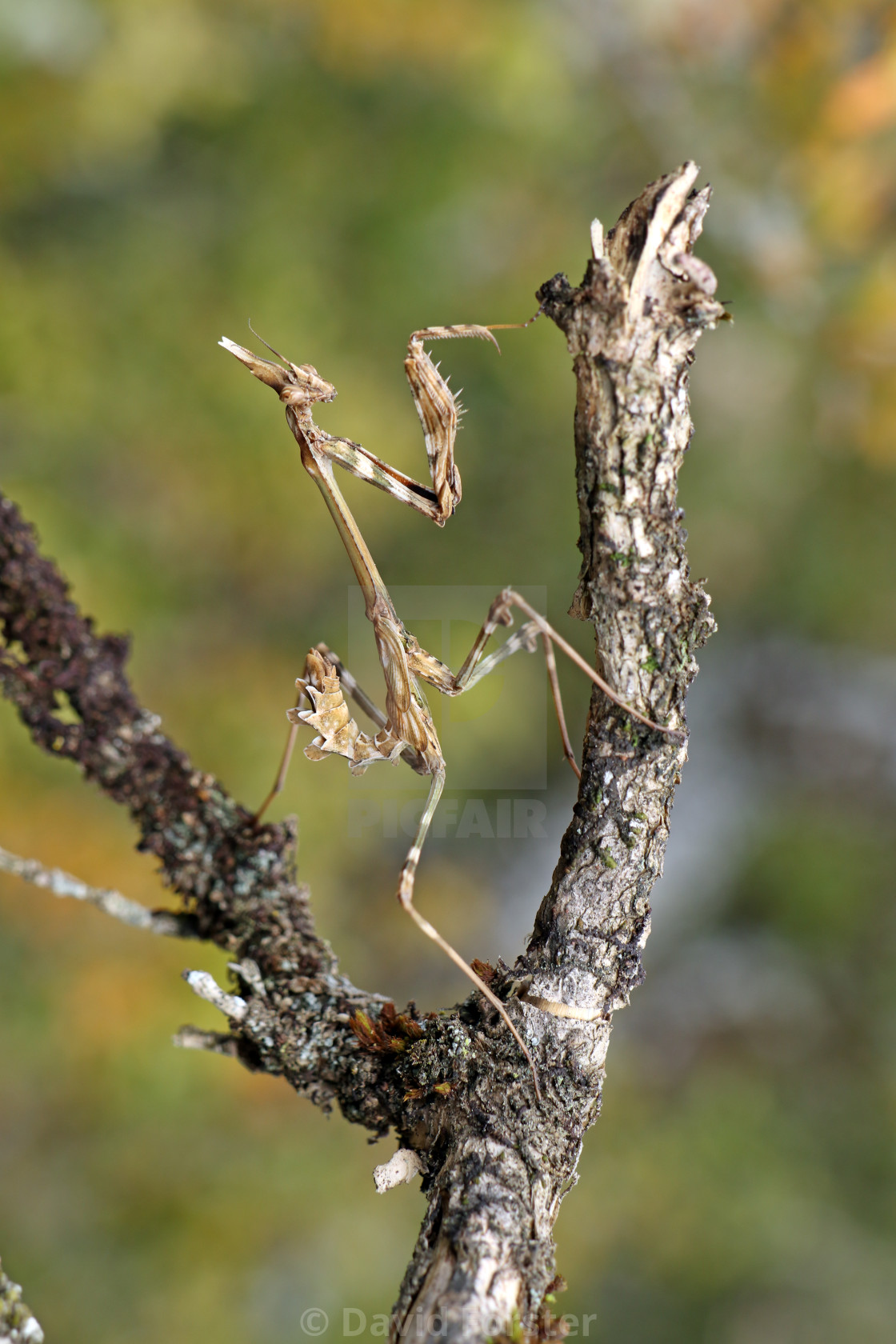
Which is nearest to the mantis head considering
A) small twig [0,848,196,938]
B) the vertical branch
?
the vertical branch

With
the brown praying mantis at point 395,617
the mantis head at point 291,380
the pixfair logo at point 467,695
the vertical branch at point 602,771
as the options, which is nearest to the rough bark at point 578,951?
the vertical branch at point 602,771

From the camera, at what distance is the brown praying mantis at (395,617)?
1.34 m

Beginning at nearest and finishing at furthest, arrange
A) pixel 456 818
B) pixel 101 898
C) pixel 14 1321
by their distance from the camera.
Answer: pixel 14 1321 → pixel 101 898 → pixel 456 818

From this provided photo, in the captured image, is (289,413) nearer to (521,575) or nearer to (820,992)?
(521,575)

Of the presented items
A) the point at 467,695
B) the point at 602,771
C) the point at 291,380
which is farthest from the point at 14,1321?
the point at 467,695

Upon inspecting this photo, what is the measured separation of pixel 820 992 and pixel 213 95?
13.3ft

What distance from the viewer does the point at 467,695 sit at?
3096 millimetres

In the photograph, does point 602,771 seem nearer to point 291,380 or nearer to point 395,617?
point 395,617

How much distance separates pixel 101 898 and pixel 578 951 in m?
0.66

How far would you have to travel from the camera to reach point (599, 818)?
3.11ft

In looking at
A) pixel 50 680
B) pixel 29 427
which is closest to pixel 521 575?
pixel 29 427

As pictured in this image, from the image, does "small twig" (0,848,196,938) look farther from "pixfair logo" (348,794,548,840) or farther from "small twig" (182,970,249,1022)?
"pixfair logo" (348,794,548,840)

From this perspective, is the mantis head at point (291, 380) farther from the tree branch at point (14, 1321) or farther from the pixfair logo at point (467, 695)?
the pixfair logo at point (467, 695)

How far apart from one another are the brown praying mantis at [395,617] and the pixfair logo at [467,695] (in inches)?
48.1
